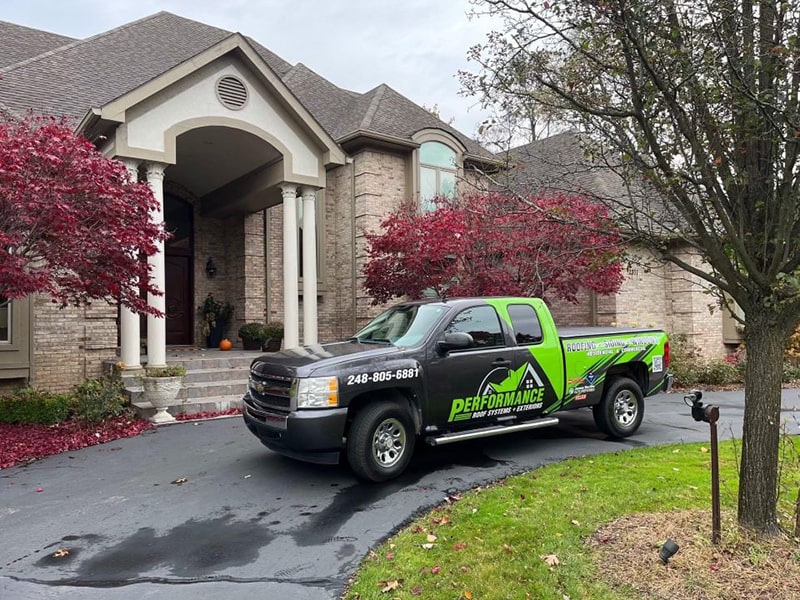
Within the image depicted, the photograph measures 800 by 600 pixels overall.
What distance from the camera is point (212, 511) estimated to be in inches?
212

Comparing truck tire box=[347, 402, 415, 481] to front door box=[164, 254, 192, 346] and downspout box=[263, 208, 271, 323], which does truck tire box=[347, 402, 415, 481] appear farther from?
front door box=[164, 254, 192, 346]

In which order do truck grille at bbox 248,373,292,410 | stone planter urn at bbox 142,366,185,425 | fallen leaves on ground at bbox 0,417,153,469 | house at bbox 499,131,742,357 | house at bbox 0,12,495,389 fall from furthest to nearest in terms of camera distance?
house at bbox 499,131,742,357
house at bbox 0,12,495,389
stone planter urn at bbox 142,366,185,425
fallen leaves on ground at bbox 0,417,153,469
truck grille at bbox 248,373,292,410

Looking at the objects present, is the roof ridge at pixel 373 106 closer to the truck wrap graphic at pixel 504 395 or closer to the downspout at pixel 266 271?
the downspout at pixel 266 271

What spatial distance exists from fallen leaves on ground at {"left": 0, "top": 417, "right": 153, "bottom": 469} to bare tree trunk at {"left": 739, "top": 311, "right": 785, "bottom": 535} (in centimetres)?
776

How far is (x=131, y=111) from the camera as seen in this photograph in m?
10.3

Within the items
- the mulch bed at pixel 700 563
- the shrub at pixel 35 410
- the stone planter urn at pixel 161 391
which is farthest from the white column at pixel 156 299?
the mulch bed at pixel 700 563

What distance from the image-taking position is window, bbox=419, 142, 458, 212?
52.3 ft

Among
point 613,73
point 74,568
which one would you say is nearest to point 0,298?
point 74,568

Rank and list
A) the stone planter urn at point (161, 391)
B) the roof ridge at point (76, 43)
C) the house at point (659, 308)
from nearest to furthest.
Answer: the stone planter urn at point (161, 391)
the roof ridge at point (76, 43)
the house at point (659, 308)

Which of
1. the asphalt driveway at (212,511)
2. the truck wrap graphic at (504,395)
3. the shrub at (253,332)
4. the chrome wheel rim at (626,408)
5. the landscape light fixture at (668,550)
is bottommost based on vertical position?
the asphalt driveway at (212,511)

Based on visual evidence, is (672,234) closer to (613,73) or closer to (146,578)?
(613,73)

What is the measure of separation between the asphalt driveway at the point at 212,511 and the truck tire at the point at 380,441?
178 mm

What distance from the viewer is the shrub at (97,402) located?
904 centimetres

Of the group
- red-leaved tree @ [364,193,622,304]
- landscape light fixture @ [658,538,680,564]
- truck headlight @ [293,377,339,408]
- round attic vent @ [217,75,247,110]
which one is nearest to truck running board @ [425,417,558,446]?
truck headlight @ [293,377,339,408]
